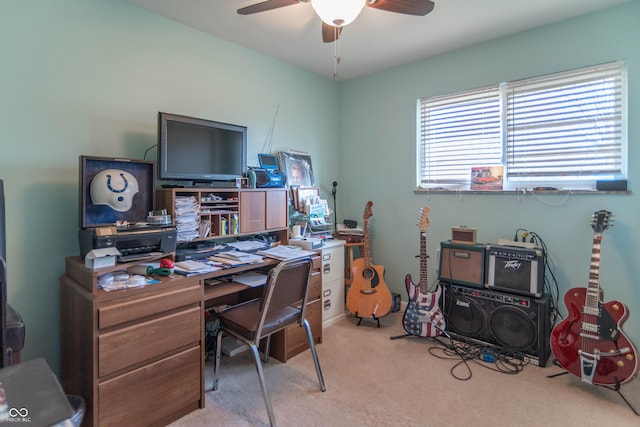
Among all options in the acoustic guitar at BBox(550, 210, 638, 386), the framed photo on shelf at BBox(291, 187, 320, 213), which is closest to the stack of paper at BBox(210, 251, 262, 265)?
the framed photo on shelf at BBox(291, 187, 320, 213)

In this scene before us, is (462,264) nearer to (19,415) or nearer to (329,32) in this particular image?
(329,32)

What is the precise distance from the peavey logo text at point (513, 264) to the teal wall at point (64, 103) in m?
2.54

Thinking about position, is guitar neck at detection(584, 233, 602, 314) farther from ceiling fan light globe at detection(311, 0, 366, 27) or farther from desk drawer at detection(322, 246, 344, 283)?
ceiling fan light globe at detection(311, 0, 366, 27)

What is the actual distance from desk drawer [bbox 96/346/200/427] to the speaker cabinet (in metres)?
1.94

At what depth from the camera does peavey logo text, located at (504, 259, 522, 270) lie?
2.41 metres

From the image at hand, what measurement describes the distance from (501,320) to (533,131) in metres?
1.49

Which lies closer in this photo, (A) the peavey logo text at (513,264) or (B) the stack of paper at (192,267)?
(B) the stack of paper at (192,267)

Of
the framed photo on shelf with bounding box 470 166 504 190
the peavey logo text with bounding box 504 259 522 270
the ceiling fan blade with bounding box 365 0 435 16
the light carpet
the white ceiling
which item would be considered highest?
the white ceiling

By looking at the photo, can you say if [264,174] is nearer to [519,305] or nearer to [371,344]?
[371,344]

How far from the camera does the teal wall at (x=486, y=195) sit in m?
2.25

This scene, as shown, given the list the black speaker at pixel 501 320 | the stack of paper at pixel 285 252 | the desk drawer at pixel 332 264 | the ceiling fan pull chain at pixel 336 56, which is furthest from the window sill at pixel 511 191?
the ceiling fan pull chain at pixel 336 56

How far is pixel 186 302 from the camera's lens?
1780 mm

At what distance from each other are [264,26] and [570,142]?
243 cm

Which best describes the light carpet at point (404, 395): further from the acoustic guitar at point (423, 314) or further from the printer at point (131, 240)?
the printer at point (131, 240)
